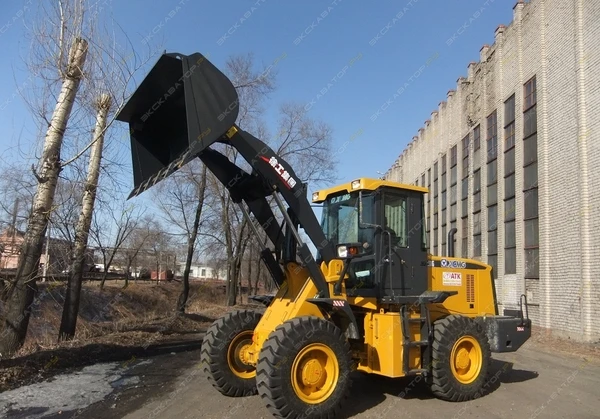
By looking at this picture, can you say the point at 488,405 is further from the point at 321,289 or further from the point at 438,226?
the point at 438,226

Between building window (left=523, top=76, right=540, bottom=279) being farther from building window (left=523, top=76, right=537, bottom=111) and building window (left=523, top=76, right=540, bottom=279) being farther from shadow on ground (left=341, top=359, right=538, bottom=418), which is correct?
shadow on ground (left=341, top=359, right=538, bottom=418)

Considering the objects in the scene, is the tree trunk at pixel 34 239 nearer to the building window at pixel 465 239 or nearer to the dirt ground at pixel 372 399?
the dirt ground at pixel 372 399

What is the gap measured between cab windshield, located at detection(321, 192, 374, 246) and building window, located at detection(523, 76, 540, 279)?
11429mm

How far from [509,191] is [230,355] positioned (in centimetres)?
1482

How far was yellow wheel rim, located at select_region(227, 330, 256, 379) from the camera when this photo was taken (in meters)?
7.24

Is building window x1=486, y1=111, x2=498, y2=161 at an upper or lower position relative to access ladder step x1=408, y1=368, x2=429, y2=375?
upper

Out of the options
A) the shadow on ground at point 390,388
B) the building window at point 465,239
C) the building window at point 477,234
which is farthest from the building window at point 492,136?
the shadow on ground at point 390,388

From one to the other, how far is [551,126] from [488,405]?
11494 mm

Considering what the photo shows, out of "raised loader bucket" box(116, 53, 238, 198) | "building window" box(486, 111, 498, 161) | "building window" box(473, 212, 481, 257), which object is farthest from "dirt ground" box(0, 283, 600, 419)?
"building window" box(486, 111, 498, 161)

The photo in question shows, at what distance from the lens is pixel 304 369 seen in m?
5.99

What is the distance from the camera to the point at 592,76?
44.7 ft

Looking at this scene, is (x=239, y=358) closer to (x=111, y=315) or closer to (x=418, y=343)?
(x=418, y=343)

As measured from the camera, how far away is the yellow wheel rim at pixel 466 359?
735 centimetres

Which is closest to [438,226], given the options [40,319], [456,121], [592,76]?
[456,121]
